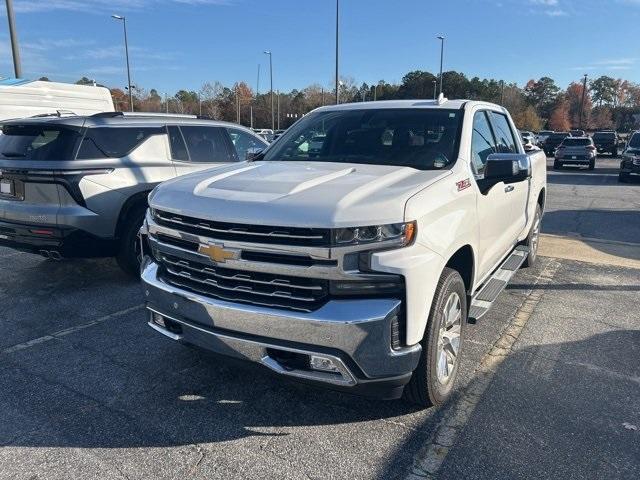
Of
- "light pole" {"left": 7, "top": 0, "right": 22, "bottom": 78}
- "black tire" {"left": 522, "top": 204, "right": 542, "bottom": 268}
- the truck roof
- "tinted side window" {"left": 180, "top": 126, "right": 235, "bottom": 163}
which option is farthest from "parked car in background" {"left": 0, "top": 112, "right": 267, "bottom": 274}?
"light pole" {"left": 7, "top": 0, "right": 22, "bottom": 78}

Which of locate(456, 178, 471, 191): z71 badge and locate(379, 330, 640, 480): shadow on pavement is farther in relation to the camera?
locate(456, 178, 471, 191): z71 badge

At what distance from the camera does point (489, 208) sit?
3.95 meters

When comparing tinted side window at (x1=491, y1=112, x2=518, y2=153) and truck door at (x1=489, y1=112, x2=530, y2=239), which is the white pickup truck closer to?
truck door at (x1=489, y1=112, x2=530, y2=239)

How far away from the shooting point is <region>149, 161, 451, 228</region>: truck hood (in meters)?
2.65

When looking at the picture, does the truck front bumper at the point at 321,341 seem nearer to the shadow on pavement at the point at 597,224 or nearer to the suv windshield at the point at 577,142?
the shadow on pavement at the point at 597,224

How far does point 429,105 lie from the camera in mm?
4312

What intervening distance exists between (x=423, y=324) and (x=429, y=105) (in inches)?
87.2

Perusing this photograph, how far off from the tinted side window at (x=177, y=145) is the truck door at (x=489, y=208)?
12.0 ft

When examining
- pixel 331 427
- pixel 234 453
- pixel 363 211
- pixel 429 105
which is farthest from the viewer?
pixel 429 105

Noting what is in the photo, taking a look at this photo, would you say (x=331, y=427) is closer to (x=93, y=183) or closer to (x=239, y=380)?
(x=239, y=380)

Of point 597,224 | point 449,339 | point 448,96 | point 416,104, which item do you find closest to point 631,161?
point 597,224

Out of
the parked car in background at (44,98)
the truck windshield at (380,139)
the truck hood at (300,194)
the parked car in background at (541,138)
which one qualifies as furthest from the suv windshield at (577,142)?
the truck hood at (300,194)

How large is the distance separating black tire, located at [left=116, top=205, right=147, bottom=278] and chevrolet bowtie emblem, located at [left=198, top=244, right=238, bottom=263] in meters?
3.11

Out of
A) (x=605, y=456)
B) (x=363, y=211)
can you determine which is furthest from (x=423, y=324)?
(x=605, y=456)
